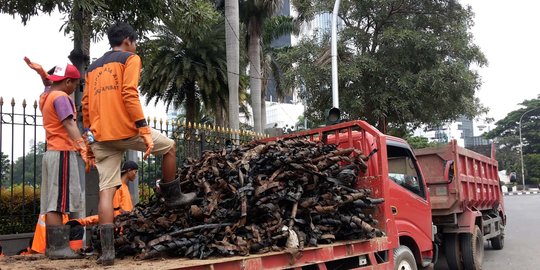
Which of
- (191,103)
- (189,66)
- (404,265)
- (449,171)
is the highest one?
(189,66)

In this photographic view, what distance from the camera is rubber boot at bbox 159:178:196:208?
383 centimetres

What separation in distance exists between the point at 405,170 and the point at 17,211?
6.16 meters

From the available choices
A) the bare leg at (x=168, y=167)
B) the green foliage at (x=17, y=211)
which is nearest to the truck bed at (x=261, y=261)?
the bare leg at (x=168, y=167)

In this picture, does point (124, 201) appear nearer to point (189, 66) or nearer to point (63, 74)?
point (63, 74)

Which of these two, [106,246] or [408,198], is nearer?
[106,246]

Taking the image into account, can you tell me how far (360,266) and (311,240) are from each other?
858 mm

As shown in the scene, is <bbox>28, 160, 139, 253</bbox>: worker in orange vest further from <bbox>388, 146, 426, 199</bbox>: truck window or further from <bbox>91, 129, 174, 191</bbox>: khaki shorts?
<bbox>388, 146, 426, 199</bbox>: truck window

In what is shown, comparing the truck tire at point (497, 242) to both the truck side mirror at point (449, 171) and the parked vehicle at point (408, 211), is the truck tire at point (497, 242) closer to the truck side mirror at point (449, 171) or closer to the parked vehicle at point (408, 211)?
the parked vehicle at point (408, 211)

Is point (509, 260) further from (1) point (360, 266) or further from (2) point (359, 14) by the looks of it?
(2) point (359, 14)

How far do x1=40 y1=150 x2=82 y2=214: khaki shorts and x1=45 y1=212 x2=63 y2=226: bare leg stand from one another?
0.13 ft

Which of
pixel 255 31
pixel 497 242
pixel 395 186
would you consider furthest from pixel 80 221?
pixel 255 31

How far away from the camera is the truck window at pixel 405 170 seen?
5887mm

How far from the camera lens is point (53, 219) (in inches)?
155

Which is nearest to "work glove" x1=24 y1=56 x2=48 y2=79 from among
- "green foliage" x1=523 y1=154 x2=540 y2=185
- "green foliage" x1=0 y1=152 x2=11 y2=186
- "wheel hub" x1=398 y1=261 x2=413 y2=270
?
"green foliage" x1=0 y1=152 x2=11 y2=186
